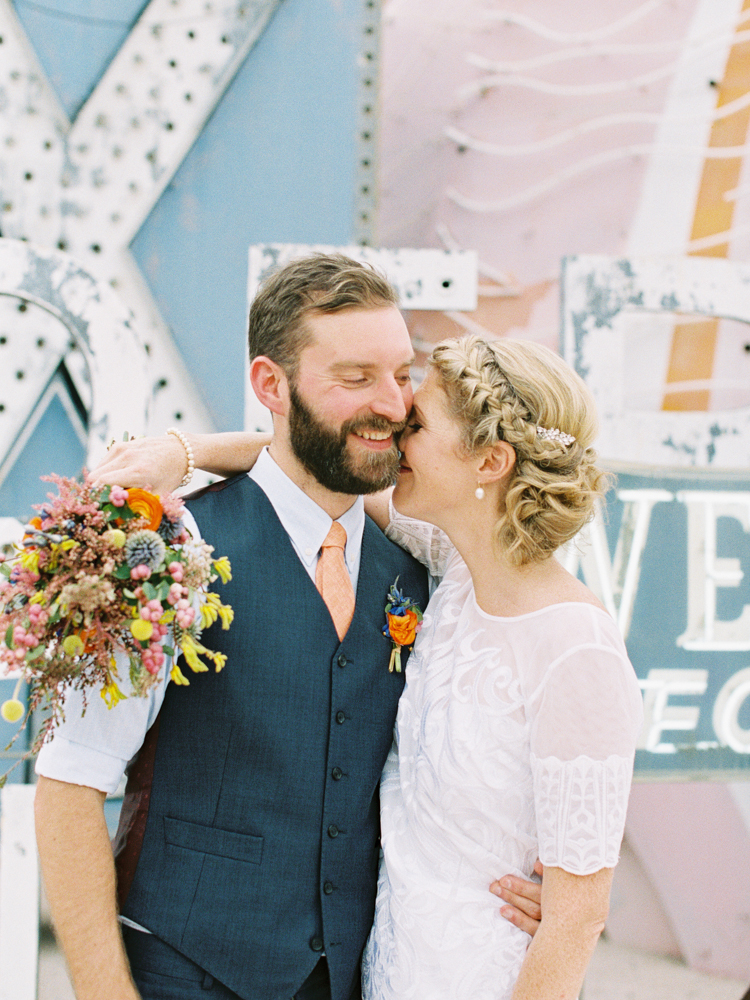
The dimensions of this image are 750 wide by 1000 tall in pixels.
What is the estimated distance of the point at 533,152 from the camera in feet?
8.24

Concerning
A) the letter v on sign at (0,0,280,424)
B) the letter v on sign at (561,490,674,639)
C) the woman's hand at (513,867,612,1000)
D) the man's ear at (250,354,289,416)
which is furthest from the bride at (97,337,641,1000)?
the letter v on sign at (0,0,280,424)

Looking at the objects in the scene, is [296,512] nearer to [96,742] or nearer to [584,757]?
[96,742]

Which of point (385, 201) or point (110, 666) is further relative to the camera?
point (385, 201)

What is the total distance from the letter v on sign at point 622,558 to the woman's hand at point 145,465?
1350 millimetres

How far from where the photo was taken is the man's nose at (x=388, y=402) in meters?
1.51

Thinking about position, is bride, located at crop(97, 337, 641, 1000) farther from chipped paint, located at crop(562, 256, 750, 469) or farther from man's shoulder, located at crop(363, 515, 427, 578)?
chipped paint, located at crop(562, 256, 750, 469)

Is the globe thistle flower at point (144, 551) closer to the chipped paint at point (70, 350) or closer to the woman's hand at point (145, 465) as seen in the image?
the woman's hand at point (145, 465)

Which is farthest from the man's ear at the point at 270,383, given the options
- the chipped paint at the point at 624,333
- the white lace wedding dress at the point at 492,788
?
the chipped paint at the point at 624,333

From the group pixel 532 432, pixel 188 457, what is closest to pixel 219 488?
pixel 188 457

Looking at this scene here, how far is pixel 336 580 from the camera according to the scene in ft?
4.97

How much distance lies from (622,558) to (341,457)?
1304 millimetres

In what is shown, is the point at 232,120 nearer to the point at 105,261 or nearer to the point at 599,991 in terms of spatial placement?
the point at 105,261

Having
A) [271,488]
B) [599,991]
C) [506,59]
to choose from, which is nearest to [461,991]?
[271,488]

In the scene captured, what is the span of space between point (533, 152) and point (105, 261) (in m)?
1.42
